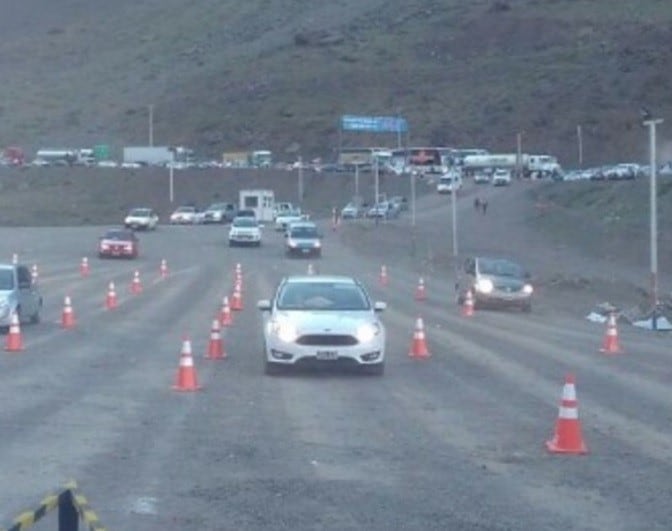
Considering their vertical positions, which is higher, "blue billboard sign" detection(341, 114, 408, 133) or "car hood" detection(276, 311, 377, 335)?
"blue billboard sign" detection(341, 114, 408, 133)

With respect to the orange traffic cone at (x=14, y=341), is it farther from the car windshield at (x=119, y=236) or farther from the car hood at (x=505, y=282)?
the car windshield at (x=119, y=236)

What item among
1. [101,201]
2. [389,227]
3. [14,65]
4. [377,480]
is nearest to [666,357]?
[377,480]

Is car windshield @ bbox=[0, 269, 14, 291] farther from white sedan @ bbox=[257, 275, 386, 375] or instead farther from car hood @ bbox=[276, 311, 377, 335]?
car hood @ bbox=[276, 311, 377, 335]

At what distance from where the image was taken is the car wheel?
27.3 meters

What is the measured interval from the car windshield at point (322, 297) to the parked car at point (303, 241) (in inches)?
2064

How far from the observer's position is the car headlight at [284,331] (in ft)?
88.8

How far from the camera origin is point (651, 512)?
48.7 ft

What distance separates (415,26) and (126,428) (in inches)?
6449

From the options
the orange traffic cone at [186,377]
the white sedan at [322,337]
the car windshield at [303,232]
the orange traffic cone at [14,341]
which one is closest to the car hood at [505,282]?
the orange traffic cone at [14,341]

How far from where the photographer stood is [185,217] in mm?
113562

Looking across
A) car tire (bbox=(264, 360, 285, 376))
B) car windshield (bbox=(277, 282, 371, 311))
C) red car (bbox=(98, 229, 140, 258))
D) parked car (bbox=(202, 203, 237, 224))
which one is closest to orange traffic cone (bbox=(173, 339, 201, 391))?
car tire (bbox=(264, 360, 285, 376))

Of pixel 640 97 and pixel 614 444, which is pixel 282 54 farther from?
pixel 614 444

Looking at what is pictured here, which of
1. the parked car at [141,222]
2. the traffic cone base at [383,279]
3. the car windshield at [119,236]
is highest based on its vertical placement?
the parked car at [141,222]

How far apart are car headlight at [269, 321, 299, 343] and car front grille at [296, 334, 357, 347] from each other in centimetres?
11
